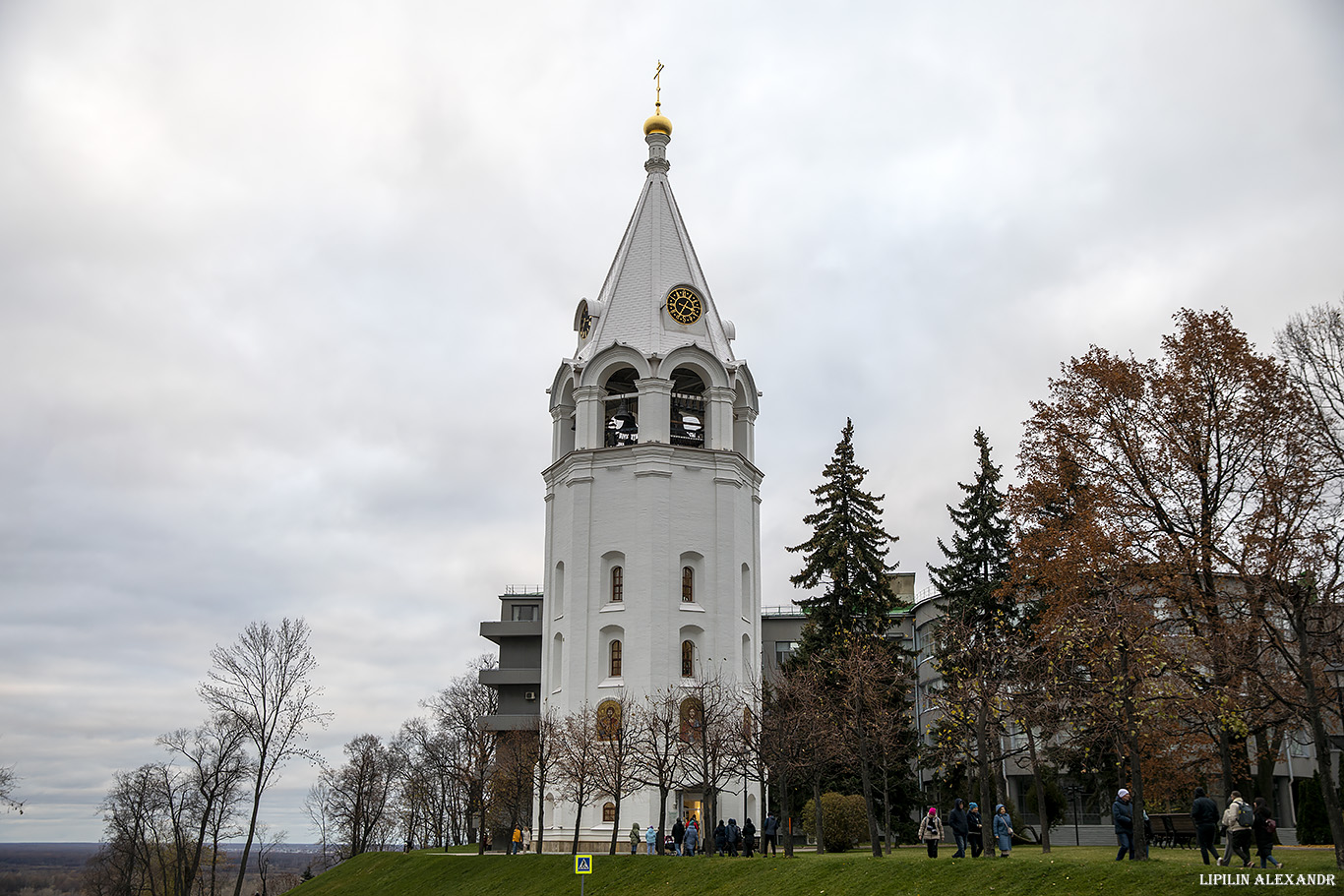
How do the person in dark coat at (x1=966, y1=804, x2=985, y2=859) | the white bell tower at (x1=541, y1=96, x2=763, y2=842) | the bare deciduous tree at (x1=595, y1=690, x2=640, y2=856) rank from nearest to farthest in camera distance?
1. the person in dark coat at (x1=966, y1=804, x2=985, y2=859)
2. the bare deciduous tree at (x1=595, y1=690, x2=640, y2=856)
3. the white bell tower at (x1=541, y1=96, x2=763, y2=842)

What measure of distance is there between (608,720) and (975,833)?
16.2 m

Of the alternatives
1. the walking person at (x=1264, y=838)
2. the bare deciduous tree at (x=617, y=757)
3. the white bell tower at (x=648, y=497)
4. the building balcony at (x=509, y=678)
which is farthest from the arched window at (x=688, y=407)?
the walking person at (x=1264, y=838)

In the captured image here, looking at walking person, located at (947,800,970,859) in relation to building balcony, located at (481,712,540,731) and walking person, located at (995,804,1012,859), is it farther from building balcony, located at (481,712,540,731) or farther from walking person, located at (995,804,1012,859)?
building balcony, located at (481,712,540,731)

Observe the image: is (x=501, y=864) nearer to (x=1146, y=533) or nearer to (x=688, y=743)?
(x=688, y=743)

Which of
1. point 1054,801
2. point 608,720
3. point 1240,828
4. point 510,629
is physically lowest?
point 1240,828

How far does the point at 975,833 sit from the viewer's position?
26016 millimetres

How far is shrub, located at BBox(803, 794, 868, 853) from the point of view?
118 ft

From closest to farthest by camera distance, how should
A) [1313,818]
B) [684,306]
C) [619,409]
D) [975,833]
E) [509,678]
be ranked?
1. [975,833]
2. [1313,818]
3. [619,409]
4. [684,306]
5. [509,678]

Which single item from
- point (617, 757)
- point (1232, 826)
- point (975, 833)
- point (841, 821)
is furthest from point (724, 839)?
point (1232, 826)

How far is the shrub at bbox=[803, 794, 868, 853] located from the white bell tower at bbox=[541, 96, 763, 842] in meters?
6.77

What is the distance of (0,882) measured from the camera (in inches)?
2911

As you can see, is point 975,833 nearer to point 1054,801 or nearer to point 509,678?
point 1054,801

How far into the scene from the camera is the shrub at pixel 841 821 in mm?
36000

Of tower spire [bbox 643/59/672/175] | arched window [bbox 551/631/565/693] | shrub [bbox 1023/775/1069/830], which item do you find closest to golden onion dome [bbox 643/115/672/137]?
tower spire [bbox 643/59/672/175]
